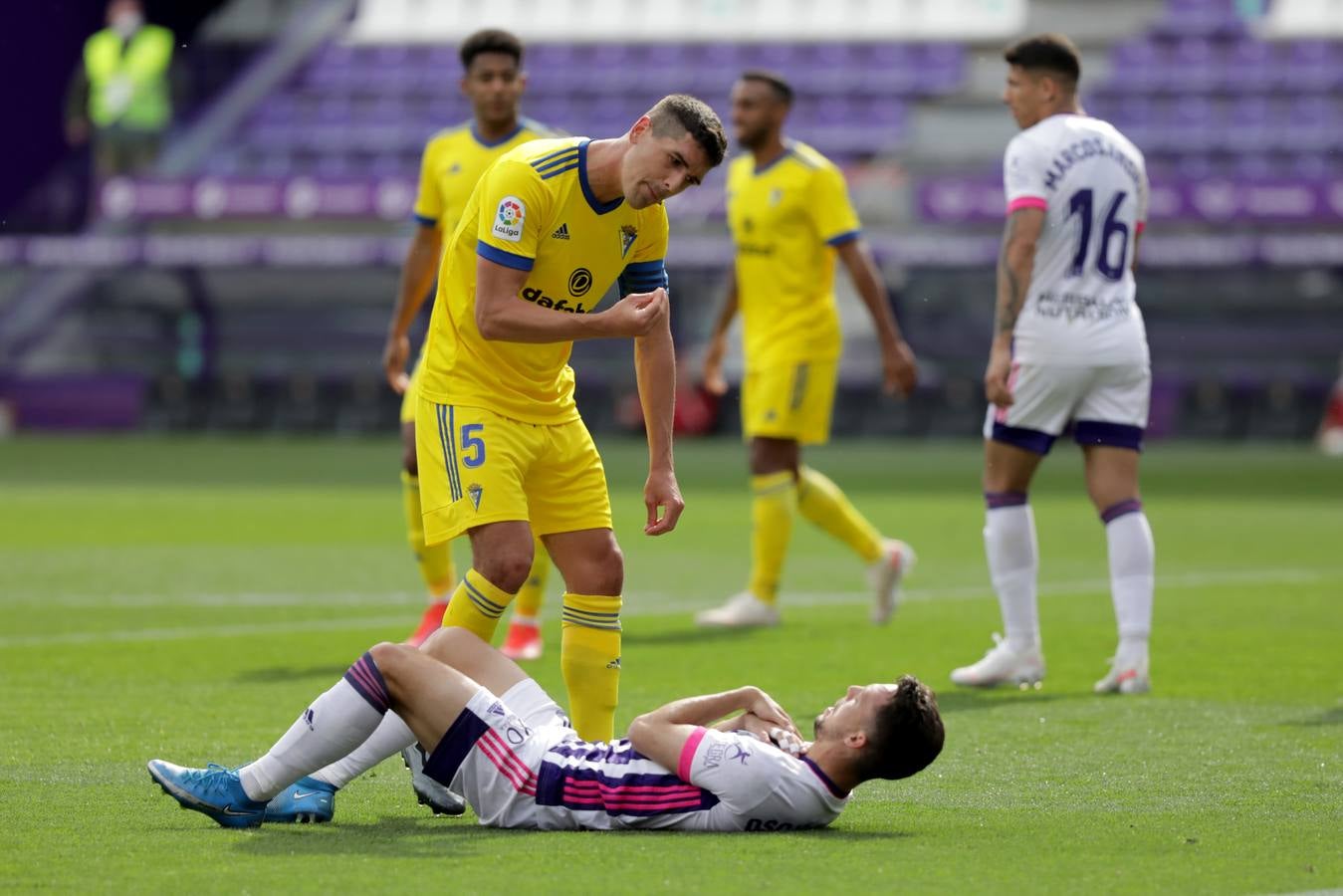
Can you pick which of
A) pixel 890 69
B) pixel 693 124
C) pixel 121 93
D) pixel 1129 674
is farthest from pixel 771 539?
pixel 890 69

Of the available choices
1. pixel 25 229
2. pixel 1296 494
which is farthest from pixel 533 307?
pixel 25 229

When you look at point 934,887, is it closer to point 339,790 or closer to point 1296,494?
point 339,790

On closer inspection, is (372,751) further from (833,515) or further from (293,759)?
(833,515)

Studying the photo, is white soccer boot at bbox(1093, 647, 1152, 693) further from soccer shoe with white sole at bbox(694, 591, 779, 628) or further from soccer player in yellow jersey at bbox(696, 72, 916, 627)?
soccer shoe with white sole at bbox(694, 591, 779, 628)

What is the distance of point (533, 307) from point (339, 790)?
136cm

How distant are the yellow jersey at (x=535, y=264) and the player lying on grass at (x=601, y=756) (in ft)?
3.23

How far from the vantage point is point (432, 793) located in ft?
16.7

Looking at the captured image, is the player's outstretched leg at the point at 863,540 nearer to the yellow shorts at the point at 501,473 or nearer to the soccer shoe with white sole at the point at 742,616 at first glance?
the soccer shoe with white sole at the point at 742,616

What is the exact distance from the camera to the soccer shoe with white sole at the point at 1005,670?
756 cm

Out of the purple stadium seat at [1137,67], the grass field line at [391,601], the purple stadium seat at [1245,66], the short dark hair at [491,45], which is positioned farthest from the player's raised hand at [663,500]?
the purple stadium seat at [1245,66]

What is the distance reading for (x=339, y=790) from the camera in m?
5.42

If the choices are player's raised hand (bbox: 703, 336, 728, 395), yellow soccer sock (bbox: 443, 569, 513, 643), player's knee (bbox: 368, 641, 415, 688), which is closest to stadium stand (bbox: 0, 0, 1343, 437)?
player's raised hand (bbox: 703, 336, 728, 395)

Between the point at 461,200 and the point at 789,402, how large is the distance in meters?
2.31

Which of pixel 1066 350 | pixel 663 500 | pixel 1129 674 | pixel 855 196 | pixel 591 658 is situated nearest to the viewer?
pixel 663 500
